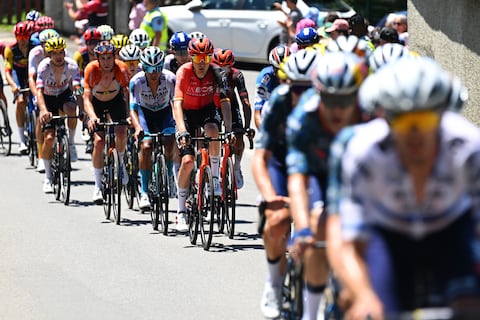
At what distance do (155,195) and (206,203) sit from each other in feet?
3.19

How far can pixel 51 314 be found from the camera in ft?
30.8

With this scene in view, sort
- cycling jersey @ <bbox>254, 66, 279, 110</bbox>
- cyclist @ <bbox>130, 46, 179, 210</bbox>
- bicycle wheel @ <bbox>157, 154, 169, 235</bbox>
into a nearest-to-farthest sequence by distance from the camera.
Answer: cycling jersey @ <bbox>254, 66, 279, 110</bbox> → bicycle wheel @ <bbox>157, 154, 169, 235</bbox> → cyclist @ <bbox>130, 46, 179, 210</bbox>

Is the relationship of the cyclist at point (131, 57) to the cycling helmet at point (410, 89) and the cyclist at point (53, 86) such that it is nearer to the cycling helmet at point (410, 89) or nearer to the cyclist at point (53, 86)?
the cyclist at point (53, 86)

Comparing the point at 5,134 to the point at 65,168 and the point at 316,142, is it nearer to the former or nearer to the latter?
the point at 65,168

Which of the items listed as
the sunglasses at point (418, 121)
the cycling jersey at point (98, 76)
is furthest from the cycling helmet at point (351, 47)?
the cycling jersey at point (98, 76)

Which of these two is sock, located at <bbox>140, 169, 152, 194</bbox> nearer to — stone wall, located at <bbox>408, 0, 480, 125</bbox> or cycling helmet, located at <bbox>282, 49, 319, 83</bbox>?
stone wall, located at <bbox>408, 0, 480, 125</bbox>

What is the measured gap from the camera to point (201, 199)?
11.8 m

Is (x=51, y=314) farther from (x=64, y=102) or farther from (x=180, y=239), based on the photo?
(x=64, y=102)

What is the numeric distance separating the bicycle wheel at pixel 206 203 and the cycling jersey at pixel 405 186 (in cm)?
644

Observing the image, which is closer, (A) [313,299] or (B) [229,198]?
(A) [313,299]

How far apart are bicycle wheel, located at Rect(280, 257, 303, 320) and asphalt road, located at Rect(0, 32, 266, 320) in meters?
1.29

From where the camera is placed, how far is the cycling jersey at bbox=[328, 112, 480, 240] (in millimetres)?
5105

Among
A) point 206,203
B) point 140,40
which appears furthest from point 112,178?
point 140,40

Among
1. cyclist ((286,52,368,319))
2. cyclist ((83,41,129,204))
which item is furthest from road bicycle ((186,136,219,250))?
cyclist ((286,52,368,319))
